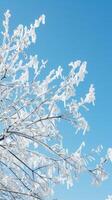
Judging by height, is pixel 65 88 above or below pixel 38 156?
above

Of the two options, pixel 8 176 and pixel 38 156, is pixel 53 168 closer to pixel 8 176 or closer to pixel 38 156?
pixel 38 156

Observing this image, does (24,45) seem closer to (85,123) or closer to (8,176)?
(85,123)

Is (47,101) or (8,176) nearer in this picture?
(47,101)

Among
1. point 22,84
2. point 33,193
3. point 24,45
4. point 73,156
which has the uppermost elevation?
point 24,45

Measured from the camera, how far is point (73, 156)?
24.2 feet

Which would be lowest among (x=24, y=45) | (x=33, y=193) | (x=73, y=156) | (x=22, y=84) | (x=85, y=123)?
(x=33, y=193)

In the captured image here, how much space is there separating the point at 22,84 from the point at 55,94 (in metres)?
0.66

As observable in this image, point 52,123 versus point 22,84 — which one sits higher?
point 22,84

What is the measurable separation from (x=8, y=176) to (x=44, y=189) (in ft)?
2.75

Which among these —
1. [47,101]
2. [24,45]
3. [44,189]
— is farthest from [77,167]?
[24,45]

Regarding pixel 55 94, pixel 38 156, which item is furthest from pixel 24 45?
pixel 38 156

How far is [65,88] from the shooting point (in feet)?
23.0

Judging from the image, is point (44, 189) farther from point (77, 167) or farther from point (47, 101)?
point (47, 101)

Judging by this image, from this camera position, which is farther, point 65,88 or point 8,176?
point 8,176
